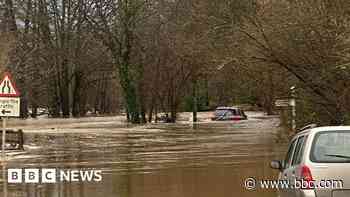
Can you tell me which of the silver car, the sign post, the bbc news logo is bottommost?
the bbc news logo

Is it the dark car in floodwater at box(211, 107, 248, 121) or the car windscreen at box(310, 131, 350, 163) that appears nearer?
the car windscreen at box(310, 131, 350, 163)

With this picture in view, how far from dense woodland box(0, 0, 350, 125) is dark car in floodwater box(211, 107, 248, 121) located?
158 centimetres

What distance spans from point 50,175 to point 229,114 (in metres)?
46.4

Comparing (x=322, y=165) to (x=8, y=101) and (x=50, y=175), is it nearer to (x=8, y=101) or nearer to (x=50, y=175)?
(x=8, y=101)

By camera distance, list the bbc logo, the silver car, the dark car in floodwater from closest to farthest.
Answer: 1. the silver car
2. the bbc logo
3. the dark car in floodwater

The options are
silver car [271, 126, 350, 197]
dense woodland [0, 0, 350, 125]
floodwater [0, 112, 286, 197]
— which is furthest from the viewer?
dense woodland [0, 0, 350, 125]

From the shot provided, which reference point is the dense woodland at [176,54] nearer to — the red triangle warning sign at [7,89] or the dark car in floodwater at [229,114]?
the dark car in floodwater at [229,114]

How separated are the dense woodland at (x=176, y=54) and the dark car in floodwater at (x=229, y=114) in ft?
5.19

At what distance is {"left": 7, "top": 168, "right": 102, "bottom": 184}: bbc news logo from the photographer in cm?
1832

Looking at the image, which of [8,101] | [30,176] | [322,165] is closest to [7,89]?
[8,101]

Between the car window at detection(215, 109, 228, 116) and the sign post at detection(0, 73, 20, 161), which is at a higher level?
the sign post at detection(0, 73, 20, 161)

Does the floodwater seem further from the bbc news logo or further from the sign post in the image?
the sign post

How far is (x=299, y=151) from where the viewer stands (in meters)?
10.0

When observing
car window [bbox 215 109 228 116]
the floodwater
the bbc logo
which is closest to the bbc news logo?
the bbc logo
